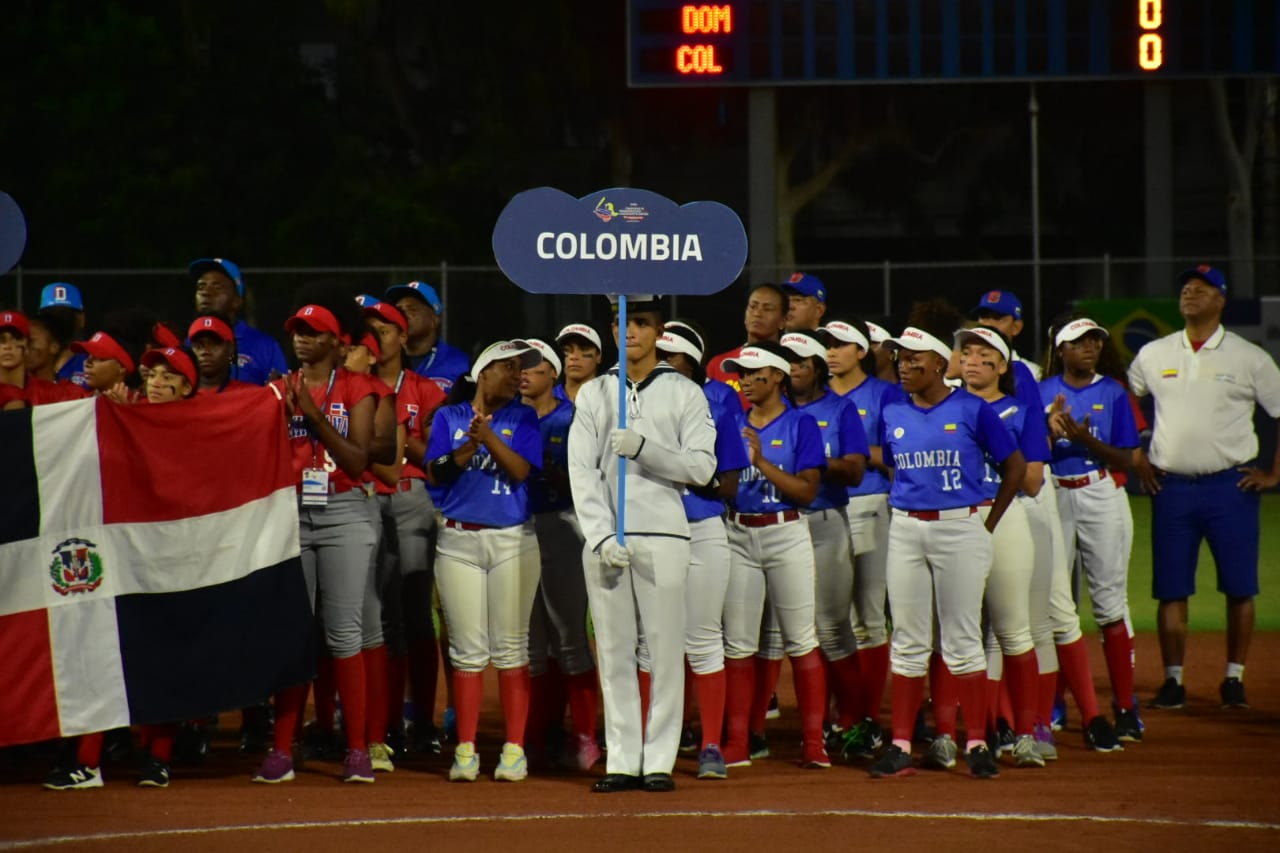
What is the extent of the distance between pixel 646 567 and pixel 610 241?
144 cm

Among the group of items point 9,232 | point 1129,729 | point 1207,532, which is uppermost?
point 9,232

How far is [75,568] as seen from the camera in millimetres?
8031

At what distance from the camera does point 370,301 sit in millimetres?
9062

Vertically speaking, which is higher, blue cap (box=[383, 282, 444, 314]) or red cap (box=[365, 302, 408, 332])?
blue cap (box=[383, 282, 444, 314])

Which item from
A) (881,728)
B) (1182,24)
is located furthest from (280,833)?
(1182,24)

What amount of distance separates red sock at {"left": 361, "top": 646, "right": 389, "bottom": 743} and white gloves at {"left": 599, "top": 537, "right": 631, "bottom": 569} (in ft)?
4.04

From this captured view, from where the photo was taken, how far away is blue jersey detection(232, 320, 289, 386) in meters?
10.3

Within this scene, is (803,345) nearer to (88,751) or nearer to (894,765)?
(894,765)

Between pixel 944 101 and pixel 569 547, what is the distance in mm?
29787

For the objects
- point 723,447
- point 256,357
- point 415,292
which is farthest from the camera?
point 256,357

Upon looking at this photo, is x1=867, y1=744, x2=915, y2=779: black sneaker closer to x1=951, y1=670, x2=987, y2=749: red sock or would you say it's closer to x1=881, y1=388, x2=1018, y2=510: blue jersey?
x1=951, y1=670, x2=987, y2=749: red sock

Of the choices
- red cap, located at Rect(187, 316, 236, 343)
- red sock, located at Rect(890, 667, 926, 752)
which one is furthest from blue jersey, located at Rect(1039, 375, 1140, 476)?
red cap, located at Rect(187, 316, 236, 343)

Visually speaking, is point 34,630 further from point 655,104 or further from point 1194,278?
point 655,104

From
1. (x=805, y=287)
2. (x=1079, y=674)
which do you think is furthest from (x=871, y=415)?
(x=1079, y=674)
